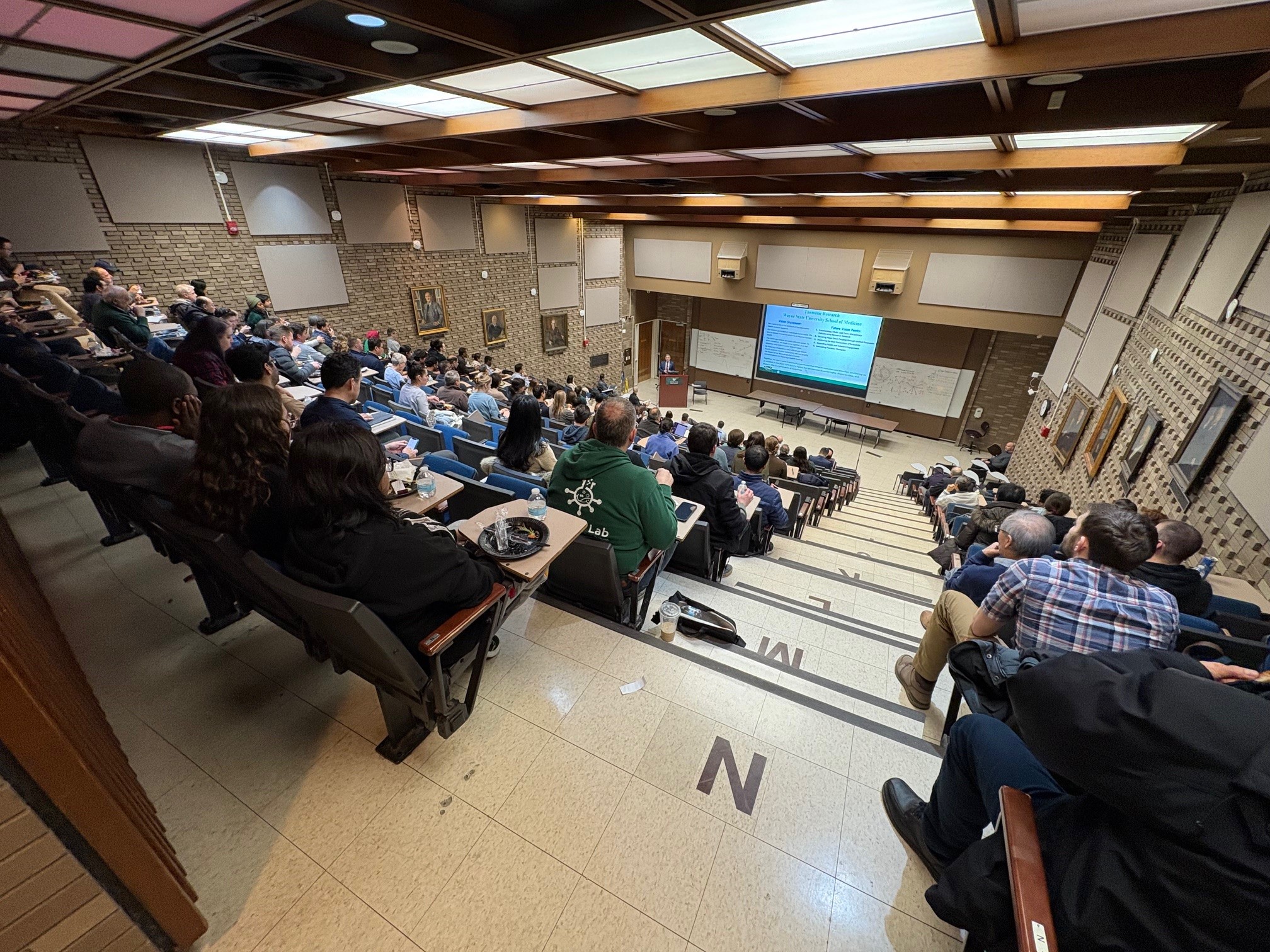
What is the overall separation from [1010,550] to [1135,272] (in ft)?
19.8

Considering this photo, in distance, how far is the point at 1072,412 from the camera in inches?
276

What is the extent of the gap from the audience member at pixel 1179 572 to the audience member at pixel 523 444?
3640 mm

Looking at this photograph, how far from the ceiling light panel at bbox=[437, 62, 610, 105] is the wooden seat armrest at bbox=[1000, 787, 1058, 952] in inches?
143

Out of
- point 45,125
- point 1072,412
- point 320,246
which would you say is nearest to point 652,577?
point 1072,412

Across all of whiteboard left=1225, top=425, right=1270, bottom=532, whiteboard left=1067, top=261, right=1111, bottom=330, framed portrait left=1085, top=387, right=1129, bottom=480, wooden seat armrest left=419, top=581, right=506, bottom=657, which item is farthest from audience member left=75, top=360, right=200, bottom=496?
whiteboard left=1067, top=261, right=1111, bottom=330

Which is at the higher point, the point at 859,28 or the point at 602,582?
the point at 859,28

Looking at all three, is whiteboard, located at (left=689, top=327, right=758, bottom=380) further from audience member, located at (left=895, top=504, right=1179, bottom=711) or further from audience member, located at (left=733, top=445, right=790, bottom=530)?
audience member, located at (left=895, top=504, right=1179, bottom=711)

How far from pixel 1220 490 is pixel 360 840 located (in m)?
5.43

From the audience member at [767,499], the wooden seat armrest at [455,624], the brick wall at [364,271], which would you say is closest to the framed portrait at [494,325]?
the brick wall at [364,271]

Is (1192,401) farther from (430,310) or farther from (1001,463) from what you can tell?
(430,310)

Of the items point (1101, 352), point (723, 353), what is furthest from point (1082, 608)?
point (723, 353)

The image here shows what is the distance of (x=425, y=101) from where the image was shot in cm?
351

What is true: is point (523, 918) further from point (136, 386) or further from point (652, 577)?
point (136, 386)

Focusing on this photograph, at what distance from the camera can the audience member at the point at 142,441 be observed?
82.0 inches
